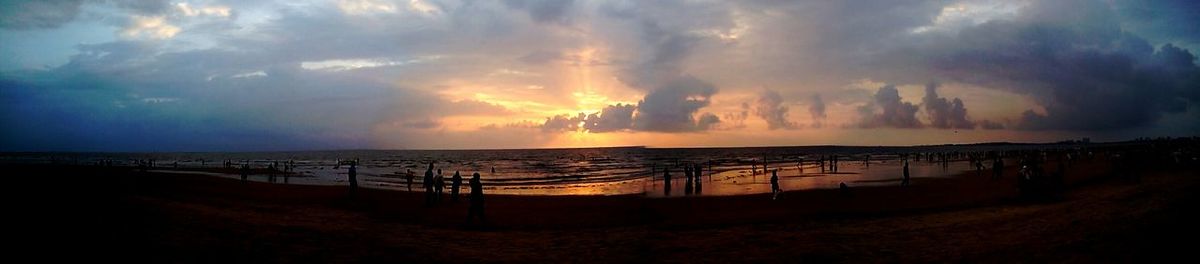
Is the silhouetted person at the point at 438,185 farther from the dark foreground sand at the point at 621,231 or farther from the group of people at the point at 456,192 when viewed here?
the dark foreground sand at the point at 621,231

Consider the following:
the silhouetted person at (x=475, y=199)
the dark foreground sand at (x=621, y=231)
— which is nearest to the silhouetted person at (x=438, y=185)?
the dark foreground sand at (x=621, y=231)

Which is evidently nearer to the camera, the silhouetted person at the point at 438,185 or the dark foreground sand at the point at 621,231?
the dark foreground sand at the point at 621,231

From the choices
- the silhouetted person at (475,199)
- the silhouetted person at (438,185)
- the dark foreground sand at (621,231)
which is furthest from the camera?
the silhouetted person at (438,185)

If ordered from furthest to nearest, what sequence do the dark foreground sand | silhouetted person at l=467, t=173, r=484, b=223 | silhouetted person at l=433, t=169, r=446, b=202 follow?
silhouetted person at l=433, t=169, r=446, b=202, silhouetted person at l=467, t=173, r=484, b=223, the dark foreground sand

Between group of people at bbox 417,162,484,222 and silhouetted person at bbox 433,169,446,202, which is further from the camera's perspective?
silhouetted person at bbox 433,169,446,202

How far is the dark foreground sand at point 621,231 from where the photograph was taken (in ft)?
37.9

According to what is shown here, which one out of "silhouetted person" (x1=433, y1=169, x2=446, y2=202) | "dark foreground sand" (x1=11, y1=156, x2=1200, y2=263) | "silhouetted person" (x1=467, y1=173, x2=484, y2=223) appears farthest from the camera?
"silhouetted person" (x1=433, y1=169, x2=446, y2=202)

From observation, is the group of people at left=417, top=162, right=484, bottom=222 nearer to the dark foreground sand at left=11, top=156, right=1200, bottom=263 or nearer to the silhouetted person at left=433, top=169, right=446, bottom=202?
the silhouetted person at left=433, top=169, right=446, bottom=202

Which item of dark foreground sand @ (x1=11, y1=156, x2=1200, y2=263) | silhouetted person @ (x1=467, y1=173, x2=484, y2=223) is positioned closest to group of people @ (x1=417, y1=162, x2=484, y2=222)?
silhouetted person @ (x1=467, y1=173, x2=484, y2=223)

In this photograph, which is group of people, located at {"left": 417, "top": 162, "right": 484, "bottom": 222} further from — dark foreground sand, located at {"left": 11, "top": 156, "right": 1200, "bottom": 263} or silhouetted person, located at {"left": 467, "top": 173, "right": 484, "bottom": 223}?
dark foreground sand, located at {"left": 11, "top": 156, "right": 1200, "bottom": 263}

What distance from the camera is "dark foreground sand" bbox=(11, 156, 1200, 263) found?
1154 centimetres

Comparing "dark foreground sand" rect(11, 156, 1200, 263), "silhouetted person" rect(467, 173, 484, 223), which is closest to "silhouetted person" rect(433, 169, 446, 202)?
"dark foreground sand" rect(11, 156, 1200, 263)

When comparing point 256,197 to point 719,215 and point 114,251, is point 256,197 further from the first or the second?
point 719,215

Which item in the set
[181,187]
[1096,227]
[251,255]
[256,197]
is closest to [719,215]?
[1096,227]
